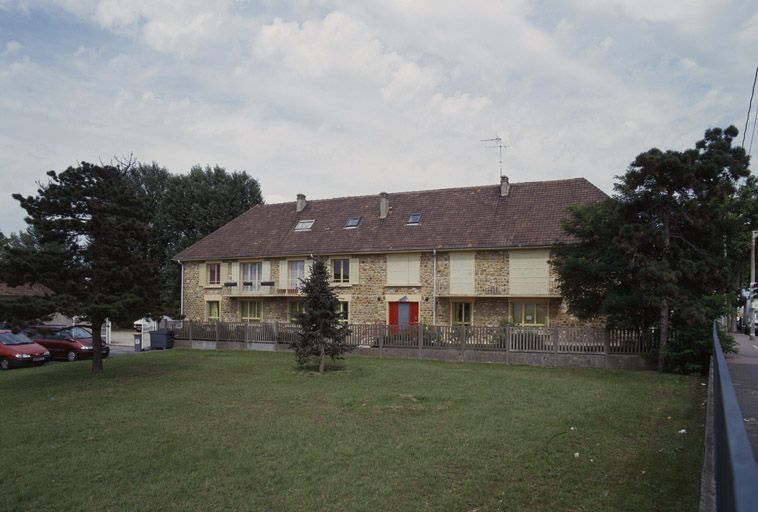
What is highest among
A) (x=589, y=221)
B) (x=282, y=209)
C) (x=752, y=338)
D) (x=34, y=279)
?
(x=282, y=209)

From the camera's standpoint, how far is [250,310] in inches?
1332

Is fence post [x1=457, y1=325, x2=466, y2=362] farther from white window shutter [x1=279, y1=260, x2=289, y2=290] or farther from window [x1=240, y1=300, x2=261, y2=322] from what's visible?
window [x1=240, y1=300, x2=261, y2=322]

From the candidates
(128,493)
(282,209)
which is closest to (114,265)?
(128,493)

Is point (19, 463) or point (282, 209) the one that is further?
point (282, 209)

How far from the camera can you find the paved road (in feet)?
27.6

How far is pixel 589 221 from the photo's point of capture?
61.7ft

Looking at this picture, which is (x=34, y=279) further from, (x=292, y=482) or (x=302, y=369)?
(x=292, y=482)

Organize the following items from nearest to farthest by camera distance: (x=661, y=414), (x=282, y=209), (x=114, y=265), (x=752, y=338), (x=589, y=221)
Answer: (x=661, y=414)
(x=114, y=265)
(x=589, y=221)
(x=752, y=338)
(x=282, y=209)

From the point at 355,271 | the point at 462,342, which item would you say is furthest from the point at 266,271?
the point at 462,342

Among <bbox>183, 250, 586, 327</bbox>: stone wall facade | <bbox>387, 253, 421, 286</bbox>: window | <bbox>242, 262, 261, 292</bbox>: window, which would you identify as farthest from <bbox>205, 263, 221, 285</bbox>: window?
<bbox>387, 253, 421, 286</bbox>: window

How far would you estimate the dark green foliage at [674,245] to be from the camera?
16609mm

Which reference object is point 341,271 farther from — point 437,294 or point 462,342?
point 462,342

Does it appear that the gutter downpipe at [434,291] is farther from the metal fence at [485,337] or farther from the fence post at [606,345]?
the fence post at [606,345]

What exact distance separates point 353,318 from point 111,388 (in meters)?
16.6
